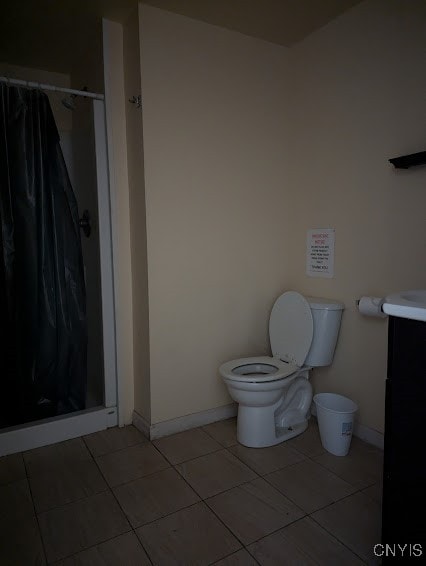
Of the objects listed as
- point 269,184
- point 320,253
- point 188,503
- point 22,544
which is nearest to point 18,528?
point 22,544

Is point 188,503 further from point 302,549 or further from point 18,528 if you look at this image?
point 18,528

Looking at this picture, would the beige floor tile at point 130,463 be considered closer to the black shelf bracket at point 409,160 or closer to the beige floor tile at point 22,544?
the beige floor tile at point 22,544

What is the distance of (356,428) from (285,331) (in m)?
0.64

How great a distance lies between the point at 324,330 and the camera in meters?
1.99

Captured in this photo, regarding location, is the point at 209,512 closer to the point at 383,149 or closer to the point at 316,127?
the point at 383,149

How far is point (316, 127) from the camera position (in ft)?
7.04

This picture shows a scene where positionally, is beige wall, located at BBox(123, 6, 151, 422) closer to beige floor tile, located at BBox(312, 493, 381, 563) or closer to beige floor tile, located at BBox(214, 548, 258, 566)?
beige floor tile, located at BBox(214, 548, 258, 566)

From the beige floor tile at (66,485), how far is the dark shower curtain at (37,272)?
476 millimetres

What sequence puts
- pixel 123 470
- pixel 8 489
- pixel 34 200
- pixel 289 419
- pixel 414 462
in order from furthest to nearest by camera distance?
pixel 289 419 → pixel 34 200 → pixel 123 470 → pixel 8 489 → pixel 414 462

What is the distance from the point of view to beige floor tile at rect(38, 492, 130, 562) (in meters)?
1.30

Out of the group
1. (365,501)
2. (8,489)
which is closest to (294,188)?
(365,501)

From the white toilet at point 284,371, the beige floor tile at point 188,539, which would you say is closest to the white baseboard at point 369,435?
the white toilet at point 284,371

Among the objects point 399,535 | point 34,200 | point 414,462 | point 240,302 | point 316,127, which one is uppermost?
point 316,127

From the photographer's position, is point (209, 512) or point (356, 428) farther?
point (356, 428)
